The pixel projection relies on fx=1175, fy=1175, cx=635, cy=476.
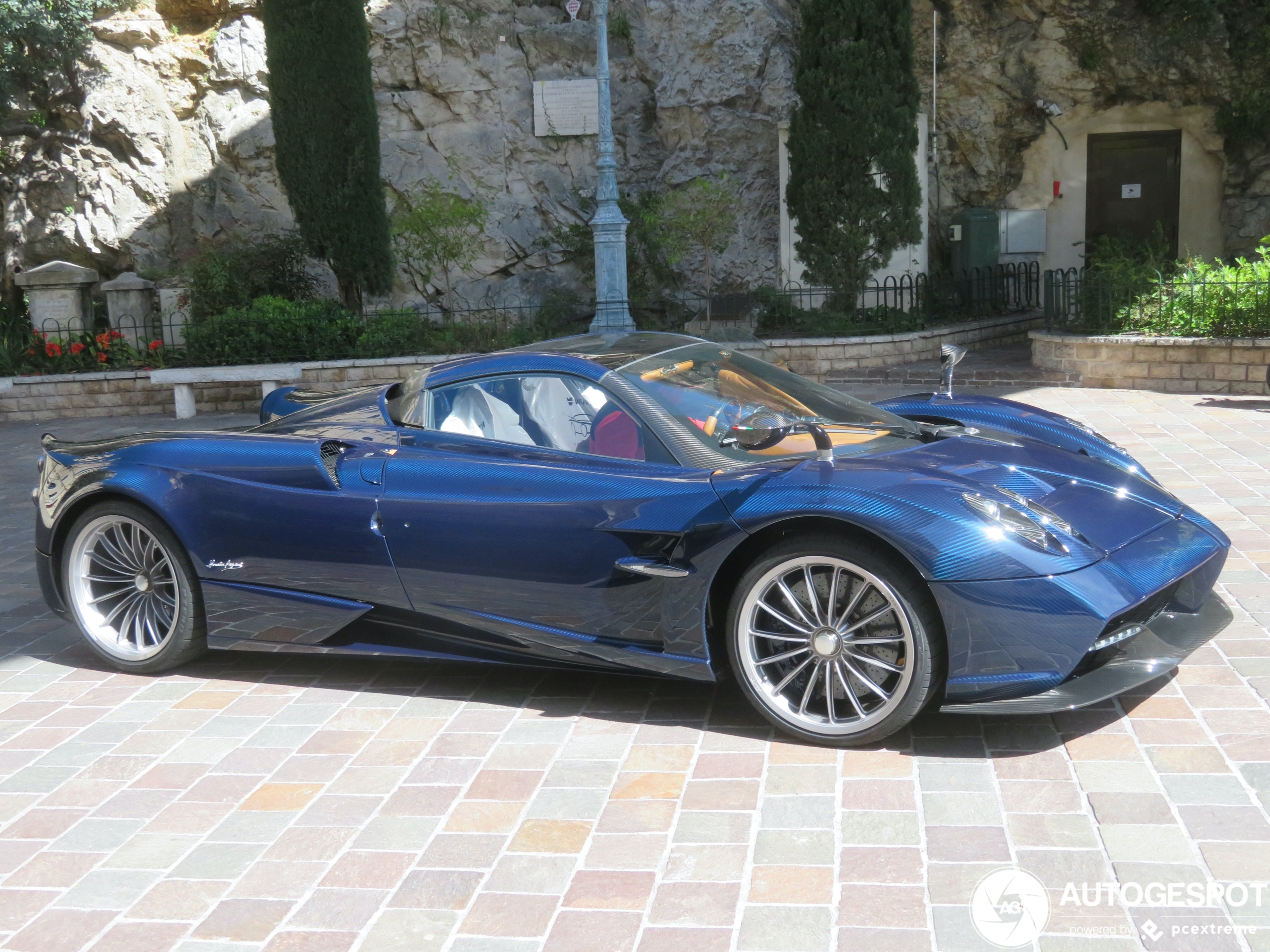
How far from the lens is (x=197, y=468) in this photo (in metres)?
4.57

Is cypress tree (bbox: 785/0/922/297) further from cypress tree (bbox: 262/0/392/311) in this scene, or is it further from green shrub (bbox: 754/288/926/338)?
cypress tree (bbox: 262/0/392/311)

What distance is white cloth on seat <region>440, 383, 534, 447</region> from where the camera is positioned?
4238 millimetres

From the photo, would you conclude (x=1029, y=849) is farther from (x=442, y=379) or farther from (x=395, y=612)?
(x=442, y=379)

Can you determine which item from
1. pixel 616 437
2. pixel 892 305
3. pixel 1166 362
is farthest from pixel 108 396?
pixel 1166 362

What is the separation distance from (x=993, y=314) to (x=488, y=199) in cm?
759

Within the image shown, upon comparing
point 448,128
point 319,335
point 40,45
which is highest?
point 40,45

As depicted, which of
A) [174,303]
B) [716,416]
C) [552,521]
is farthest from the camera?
[174,303]

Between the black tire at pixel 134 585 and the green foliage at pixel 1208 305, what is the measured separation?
9305 mm

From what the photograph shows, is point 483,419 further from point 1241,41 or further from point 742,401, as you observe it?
point 1241,41

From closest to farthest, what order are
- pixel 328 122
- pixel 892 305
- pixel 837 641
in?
→ pixel 837 641
pixel 328 122
pixel 892 305

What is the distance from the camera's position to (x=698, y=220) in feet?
45.6

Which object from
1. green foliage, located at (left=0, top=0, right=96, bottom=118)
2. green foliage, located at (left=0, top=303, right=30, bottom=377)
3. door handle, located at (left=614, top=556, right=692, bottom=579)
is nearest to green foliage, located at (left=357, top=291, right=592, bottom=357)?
green foliage, located at (left=0, top=303, right=30, bottom=377)

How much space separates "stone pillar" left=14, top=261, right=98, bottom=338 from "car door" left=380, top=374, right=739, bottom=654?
1180 cm

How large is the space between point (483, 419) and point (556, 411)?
31cm
